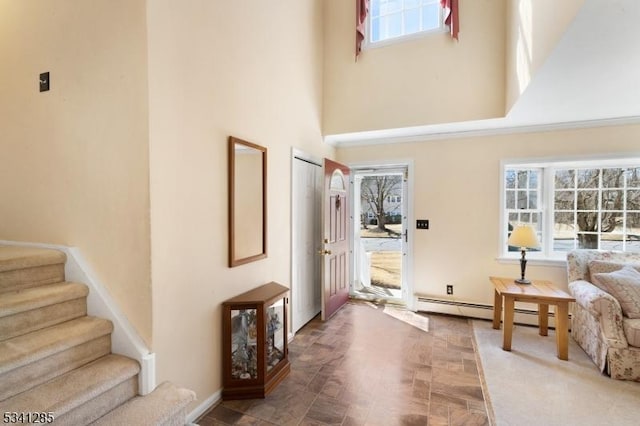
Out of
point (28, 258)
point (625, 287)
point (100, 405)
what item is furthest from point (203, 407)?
point (625, 287)

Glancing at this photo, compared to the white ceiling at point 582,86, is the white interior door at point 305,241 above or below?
below

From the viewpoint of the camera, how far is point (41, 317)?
165cm

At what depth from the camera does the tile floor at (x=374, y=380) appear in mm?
2039

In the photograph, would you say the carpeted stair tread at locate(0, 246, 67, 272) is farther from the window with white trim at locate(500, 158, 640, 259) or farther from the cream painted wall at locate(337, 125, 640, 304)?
the window with white trim at locate(500, 158, 640, 259)

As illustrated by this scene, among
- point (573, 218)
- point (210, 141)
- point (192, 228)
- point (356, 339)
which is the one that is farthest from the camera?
point (573, 218)

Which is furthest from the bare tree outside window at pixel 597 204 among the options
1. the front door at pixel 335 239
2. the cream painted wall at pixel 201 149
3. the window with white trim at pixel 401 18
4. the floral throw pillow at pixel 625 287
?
the cream painted wall at pixel 201 149

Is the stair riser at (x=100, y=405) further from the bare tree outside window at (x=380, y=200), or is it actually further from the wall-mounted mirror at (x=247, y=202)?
the bare tree outside window at (x=380, y=200)

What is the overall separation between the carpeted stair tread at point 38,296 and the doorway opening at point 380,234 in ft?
11.4

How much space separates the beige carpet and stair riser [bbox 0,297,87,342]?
283 centimetres

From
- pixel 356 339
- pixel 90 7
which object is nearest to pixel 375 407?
pixel 356 339

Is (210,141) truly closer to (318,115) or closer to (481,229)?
(318,115)

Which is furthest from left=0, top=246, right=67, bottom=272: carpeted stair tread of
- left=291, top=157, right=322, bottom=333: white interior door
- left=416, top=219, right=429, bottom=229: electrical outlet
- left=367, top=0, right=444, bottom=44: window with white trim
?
left=367, top=0, right=444, bottom=44: window with white trim

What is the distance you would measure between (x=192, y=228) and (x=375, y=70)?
313 centimetres

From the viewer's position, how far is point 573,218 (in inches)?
143
